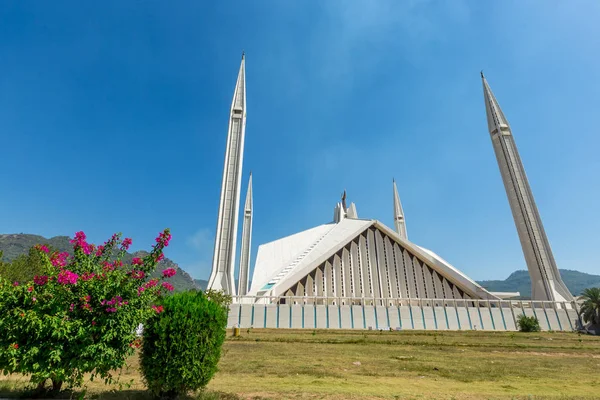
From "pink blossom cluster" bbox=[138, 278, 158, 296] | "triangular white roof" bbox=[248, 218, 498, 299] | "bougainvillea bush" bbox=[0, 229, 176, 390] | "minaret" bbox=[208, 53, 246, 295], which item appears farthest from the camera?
"triangular white roof" bbox=[248, 218, 498, 299]

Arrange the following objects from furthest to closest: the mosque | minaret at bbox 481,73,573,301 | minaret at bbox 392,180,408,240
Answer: minaret at bbox 392,180,408,240
minaret at bbox 481,73,573,301
the mosque

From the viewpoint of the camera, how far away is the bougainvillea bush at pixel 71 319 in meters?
4.84

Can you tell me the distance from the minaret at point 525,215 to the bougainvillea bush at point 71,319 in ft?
110

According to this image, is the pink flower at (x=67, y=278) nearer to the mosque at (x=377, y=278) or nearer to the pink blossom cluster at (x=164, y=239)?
the pink blossom cluster at (x=164, y=239)

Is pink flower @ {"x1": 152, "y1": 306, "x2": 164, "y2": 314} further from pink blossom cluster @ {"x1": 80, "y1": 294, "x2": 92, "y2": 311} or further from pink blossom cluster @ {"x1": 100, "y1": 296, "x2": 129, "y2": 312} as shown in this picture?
pink blossom cluster @ {"x1": 80, "y1": 294, "x2": 92, "y2": 311}

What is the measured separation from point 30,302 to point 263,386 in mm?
4301

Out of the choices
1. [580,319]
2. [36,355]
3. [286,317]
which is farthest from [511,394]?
[580,319]

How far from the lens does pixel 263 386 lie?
6.35m

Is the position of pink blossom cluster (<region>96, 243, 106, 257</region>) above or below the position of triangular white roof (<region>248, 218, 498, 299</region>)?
below

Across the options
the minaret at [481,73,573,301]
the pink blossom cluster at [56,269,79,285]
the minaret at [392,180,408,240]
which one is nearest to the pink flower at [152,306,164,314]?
the pink blossom cluster at [56,269,79,285]

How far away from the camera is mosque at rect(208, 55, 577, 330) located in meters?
24.1

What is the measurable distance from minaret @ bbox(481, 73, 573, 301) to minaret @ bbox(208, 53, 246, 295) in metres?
27.5

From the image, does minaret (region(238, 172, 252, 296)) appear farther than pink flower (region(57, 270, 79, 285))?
Yes

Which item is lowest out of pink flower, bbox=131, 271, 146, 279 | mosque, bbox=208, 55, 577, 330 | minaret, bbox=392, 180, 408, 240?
pink flower, bbox=131, 271, 146, 279
